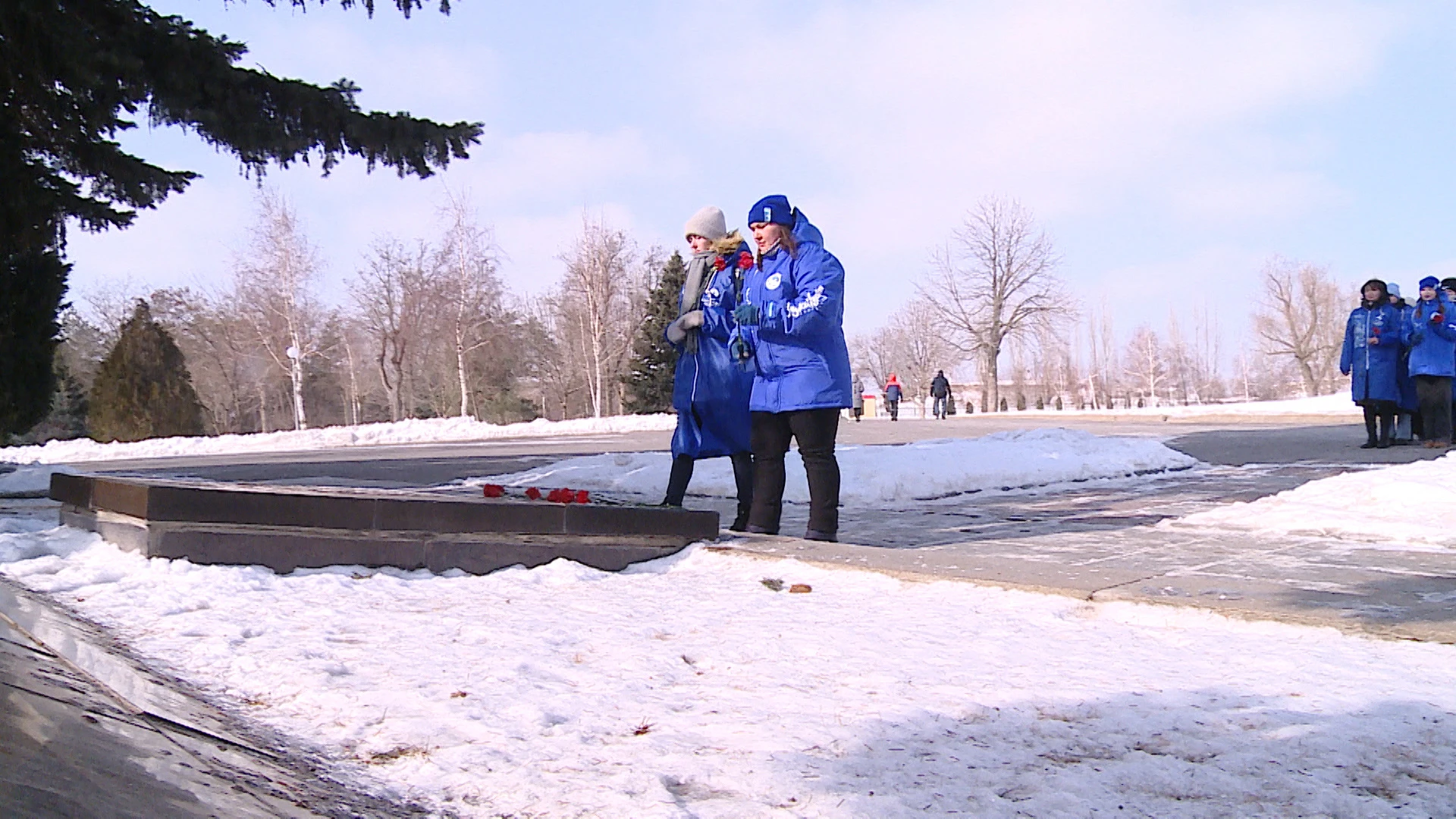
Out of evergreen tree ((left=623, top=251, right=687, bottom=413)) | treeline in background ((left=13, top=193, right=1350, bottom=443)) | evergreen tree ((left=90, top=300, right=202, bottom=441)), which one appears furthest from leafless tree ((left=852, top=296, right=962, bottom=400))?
evergreen tree ((left=90, top=300, right=202, bottom=441))

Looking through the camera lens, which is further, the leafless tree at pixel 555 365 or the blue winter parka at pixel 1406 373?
the leafless tree at pixel 555 365

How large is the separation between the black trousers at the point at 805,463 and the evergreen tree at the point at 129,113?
15.1 feet

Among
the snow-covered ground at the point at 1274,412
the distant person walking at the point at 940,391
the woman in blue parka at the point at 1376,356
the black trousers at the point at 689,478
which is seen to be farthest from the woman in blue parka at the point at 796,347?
the distant person walking at the point at 940,391

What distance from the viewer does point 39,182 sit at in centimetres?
846

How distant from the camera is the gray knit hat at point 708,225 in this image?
579 centimetres

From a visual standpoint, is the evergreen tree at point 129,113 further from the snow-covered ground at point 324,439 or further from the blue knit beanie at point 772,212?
the snow-covered ground at point 324,439

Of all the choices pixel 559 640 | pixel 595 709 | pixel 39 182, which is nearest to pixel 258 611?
pixel 559 640

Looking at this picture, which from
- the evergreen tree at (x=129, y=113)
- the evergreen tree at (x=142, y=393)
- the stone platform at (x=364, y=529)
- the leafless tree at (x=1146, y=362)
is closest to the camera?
the stone platform at (x=364, y=529)

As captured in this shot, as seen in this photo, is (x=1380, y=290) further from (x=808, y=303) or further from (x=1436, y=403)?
(x=808, y=303)

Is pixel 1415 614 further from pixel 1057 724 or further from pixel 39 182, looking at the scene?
pixel 39 182

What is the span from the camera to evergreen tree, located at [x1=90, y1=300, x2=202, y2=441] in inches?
1061

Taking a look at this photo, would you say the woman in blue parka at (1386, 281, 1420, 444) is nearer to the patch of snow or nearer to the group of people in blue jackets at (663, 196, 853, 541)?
the group of people in blue jackets at (663, 196, 853, 541)

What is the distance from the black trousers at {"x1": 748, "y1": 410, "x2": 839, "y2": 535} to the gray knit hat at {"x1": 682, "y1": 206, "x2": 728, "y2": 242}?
1238mm

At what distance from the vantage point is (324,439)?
81.6ft
